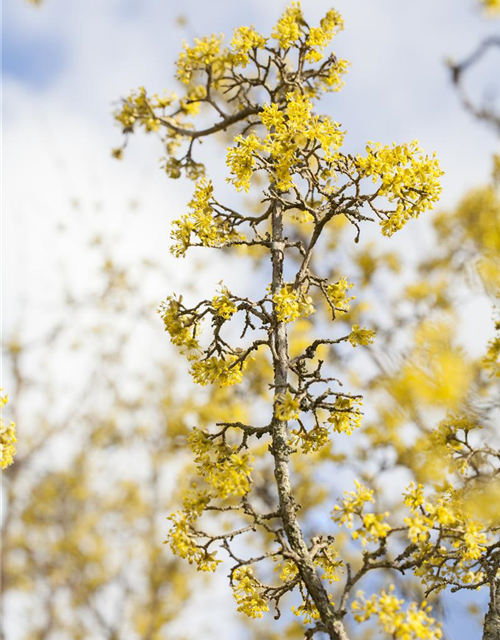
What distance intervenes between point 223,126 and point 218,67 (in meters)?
0.49

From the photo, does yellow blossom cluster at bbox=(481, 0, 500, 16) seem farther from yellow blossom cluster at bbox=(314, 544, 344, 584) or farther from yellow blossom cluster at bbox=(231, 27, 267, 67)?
yellow blossom cluster at bbox=(314, 544, 344, 584)

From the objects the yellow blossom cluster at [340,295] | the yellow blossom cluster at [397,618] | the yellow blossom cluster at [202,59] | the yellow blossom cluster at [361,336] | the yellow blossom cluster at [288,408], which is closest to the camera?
the yellow blossom cluster at [397,618]

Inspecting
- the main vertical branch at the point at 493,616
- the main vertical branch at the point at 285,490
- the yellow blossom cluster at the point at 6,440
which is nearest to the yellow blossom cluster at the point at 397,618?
the main vertical branch at the point at 285,490

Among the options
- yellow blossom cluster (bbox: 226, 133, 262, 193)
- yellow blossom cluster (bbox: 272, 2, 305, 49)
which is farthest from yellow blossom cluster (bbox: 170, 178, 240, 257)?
yellow blossom cluster (bbox: 272, 2, 305, 49)

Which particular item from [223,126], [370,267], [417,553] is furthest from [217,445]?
[370,267]

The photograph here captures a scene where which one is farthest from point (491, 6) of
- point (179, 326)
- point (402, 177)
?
point (179, 326)

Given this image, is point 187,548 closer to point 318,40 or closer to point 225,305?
point 225,305

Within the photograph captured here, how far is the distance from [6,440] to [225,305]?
1.09 m

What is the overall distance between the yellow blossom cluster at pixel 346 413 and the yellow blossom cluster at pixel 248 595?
69 centimetres

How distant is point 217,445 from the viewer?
2.35 metres

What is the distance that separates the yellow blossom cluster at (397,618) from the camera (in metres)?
1.74

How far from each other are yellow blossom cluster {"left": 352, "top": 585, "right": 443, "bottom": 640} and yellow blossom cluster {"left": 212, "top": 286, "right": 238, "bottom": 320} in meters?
1.23

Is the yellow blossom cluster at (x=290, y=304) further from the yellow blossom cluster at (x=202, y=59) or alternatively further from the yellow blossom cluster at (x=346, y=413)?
the yellow blossom cluster at (x=202, y=59)

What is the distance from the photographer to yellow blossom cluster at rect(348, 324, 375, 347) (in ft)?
8.02
